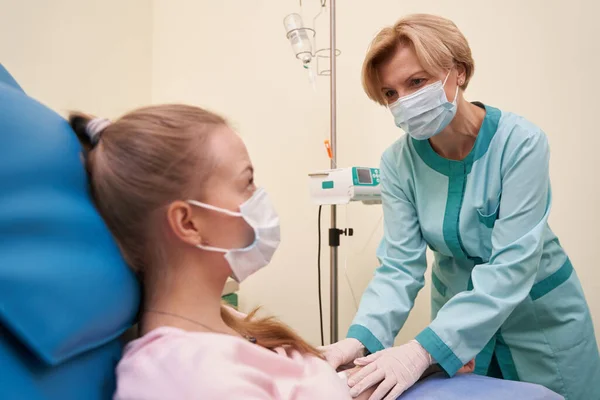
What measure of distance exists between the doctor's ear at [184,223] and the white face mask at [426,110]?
706 mm

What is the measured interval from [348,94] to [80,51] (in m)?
1.31

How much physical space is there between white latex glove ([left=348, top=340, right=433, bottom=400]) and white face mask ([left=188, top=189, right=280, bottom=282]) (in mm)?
364

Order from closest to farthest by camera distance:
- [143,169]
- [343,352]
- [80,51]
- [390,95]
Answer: [143,169] < [343,352] < [390,95] < [80,51]

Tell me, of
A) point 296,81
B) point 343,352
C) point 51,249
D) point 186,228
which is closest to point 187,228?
point 186,228

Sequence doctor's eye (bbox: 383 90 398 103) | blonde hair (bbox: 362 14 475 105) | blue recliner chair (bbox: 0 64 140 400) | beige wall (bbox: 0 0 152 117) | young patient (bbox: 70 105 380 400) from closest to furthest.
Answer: blue recliner chair (bbox: 0 64 140 400), young patient (bbox: 70 105 380 400), blonde hair (bbox: 362 14 475 105), doctor's eye (bbox: 383 90 398 103), beige wall (bbox: 0 0 152 117)

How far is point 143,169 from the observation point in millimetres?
714

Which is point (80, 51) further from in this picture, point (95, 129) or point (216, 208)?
point (216, 208)

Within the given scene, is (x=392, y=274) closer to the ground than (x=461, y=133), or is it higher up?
closer to the ground

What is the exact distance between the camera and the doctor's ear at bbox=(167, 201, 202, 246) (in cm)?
74

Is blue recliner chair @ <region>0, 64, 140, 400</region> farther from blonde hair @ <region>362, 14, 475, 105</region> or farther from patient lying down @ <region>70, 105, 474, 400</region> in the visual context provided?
Result: blonde hair @ <region>362, 14, 475, 105</region>

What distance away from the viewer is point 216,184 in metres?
0.78

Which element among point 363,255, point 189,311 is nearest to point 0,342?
point 189,311

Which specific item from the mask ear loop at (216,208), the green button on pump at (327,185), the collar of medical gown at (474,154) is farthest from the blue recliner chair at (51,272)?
the green button on pump at (327,185)

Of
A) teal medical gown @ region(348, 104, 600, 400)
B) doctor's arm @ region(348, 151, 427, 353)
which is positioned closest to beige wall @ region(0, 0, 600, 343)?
teal medical gown @ region(348, 104, 600, 400)
